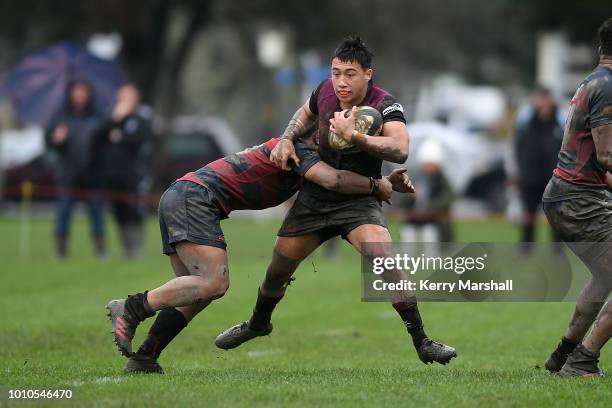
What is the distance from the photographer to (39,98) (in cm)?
2267

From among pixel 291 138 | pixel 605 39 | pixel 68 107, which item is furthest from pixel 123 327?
pixel 68 107

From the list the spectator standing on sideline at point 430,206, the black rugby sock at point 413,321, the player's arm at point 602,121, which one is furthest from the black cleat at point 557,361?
the spectator standing on sideline at point 430,206

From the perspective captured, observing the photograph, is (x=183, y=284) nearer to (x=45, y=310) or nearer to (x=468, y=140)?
(x=45, y=310)

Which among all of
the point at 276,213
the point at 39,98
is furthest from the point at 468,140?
the point at 39,98

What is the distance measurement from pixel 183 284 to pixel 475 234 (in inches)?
752

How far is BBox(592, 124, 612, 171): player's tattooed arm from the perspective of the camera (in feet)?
26.4

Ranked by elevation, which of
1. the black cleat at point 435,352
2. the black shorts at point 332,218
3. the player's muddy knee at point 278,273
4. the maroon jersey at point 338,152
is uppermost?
the maroon jersey at point 338,152

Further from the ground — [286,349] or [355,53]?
[355,53]

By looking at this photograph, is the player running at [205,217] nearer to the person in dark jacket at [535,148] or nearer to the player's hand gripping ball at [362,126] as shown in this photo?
the player's hand gripping ball at [362,126]

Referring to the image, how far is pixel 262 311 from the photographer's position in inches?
363

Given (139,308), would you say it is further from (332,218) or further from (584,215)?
(584,215)

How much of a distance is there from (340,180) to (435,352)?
3.99 feet

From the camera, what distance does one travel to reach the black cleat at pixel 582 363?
8.38 m

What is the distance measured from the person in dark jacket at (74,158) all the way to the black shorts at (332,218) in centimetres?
1114
